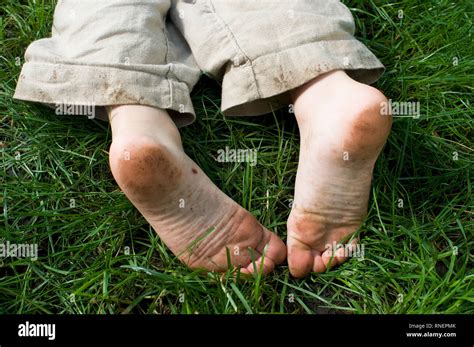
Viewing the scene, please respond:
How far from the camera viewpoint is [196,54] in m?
1.48

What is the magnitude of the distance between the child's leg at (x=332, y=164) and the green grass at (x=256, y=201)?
60 millimetres

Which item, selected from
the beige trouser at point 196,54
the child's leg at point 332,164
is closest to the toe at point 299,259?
the child's leg at point 332,164

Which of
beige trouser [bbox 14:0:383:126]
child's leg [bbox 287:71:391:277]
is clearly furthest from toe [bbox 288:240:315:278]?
beige trouser [bbox 14:0:383:126]

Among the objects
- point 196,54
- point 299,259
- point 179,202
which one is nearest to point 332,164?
point 299,259

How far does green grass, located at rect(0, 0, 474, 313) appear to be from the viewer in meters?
1.25

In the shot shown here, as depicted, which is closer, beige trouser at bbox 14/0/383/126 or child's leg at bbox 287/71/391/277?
child's leg at bbox 287/71/391/277

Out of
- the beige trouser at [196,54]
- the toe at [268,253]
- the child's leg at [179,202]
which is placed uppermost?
the beige trouser at [196,54]

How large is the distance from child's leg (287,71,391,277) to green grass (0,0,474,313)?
6 cm

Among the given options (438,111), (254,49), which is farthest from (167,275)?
(438,111)

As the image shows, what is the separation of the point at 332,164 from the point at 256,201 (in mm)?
266

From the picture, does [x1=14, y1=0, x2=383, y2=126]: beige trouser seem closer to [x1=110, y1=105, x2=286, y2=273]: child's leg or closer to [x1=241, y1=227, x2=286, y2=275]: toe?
[x1=110, y1=105, x2=286, y2=273]: child's leg

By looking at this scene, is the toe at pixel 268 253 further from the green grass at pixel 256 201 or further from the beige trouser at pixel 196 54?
the beige trouser at pixel 196 54

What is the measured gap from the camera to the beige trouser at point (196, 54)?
135 centimetres

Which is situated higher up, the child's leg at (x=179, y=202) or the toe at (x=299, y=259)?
the child's leg at (x=179, y=202)
